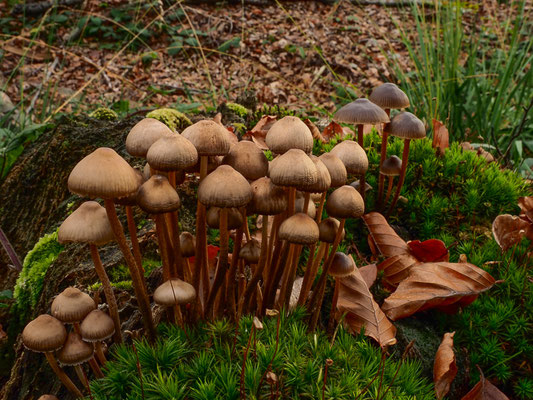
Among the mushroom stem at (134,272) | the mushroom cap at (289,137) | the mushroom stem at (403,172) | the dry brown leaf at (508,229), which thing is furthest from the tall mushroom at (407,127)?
the mushroom stem at (134,272)

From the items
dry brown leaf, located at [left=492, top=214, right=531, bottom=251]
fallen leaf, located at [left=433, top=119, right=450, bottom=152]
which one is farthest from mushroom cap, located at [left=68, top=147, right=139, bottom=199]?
fallen leaf, located at [left=433, top=119, right=450, bottom=152]

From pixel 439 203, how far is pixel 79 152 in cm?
268

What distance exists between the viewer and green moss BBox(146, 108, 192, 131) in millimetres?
3205

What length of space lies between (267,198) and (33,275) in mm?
1833

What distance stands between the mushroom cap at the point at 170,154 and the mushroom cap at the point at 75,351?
0.86 metres

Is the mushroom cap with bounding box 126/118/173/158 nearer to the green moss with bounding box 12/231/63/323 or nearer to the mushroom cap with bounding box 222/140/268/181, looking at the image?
the mushroom cap with bounding box 222/140/268/181

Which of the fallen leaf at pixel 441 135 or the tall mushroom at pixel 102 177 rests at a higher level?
the tall mushroom at pixel 102 177

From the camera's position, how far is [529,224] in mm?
2684

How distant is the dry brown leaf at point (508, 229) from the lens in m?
2.67

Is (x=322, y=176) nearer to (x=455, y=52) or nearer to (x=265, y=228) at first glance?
(x=265, y=228)

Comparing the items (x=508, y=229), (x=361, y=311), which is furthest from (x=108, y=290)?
(x=508, y=229)

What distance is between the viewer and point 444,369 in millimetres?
Result: 1992

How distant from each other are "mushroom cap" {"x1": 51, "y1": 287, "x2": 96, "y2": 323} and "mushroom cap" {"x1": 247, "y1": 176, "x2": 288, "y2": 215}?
819 millimetres

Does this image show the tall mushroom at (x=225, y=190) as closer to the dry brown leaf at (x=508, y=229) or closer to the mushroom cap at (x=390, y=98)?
the mushroom cap at (x=390, y=98)
